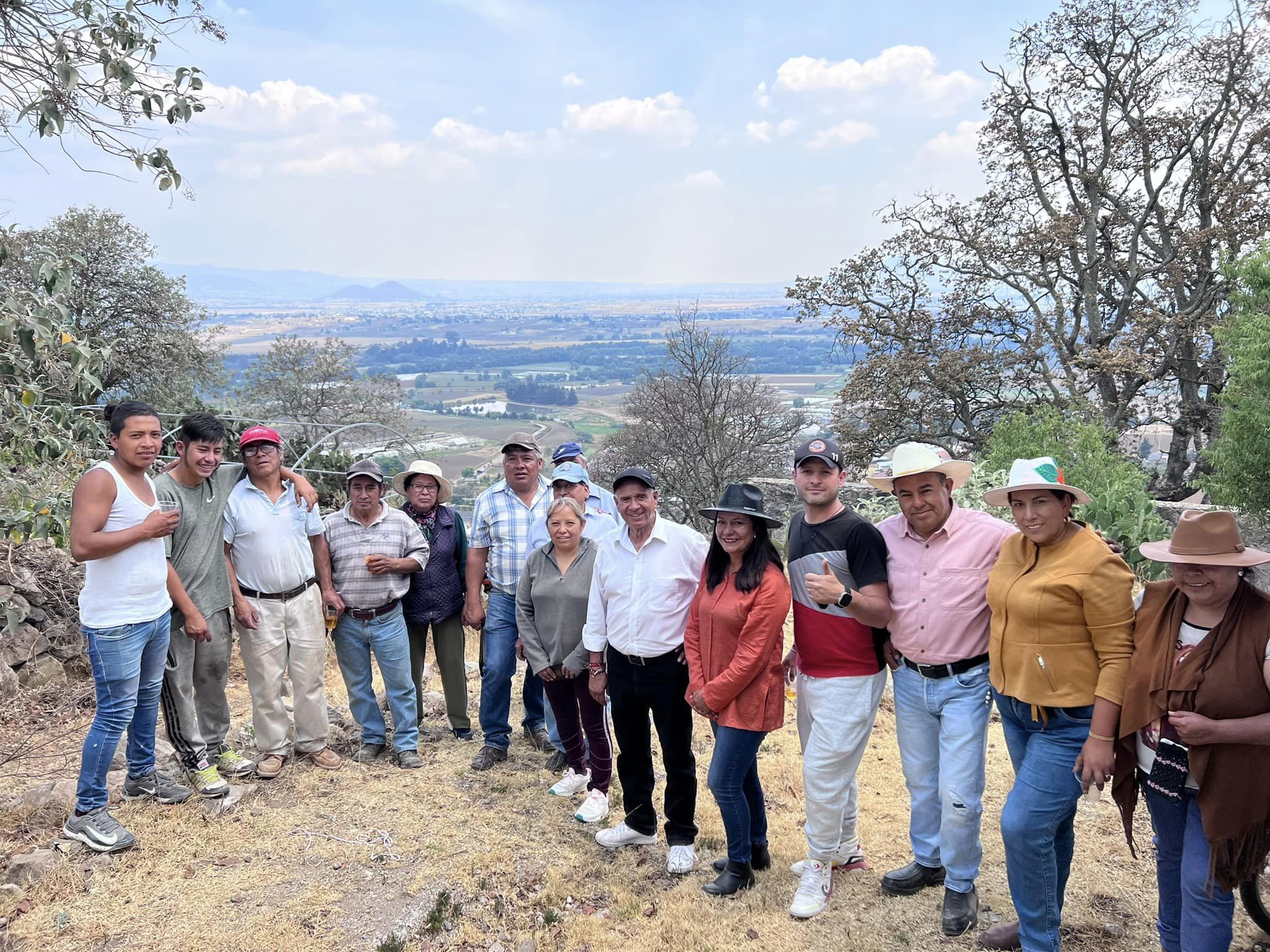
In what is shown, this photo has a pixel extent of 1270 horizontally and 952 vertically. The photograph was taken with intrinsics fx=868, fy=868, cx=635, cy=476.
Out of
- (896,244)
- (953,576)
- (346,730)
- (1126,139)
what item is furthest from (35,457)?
(1126,139)

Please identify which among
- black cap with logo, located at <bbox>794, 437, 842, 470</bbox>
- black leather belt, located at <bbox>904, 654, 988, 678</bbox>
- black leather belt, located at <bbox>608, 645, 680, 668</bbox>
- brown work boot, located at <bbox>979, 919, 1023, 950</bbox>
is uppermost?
black cap with logo, located at <bbox>794, 437, 842, 470</bbox>

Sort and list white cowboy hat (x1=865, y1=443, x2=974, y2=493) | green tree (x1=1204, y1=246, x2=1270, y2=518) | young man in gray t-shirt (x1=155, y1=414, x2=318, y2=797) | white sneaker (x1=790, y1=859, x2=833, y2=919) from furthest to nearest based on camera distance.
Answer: green tree (x1=1204, y1=246, x2=1270, y2=518) → young man in gray t-shirt (x1=155, y1=414, x2=318, y2=797) → white sneaker (x1=790, y1=859, x2=833, y2=919) → white cowboy hat (x1=865, y1=443, x2=974, y2=493)

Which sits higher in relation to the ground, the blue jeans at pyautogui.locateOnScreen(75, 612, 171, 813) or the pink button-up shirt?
the pink button-up shirt

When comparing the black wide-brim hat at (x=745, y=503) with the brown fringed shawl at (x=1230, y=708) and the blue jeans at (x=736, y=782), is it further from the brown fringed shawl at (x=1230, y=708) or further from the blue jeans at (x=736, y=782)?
the brown fringed shawl at (x=1230, y=708)

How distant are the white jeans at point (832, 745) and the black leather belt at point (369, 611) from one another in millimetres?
2810

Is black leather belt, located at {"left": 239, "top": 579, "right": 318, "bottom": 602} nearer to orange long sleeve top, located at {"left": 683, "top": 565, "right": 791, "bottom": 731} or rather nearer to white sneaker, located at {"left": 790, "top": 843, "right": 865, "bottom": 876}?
orange long sleeve top, located at {"left": 683, "top": 565, "right": 791, "bottom": 731}

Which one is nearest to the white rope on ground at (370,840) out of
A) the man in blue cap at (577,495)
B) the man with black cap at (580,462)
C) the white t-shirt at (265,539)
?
the white t-shirt at (265,539)

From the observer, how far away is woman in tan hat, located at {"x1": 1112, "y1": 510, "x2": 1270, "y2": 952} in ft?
9.33

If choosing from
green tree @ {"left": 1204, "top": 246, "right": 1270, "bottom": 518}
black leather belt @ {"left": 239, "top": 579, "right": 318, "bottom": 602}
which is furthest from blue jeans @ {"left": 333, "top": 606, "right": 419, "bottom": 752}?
green tree @ {"left": 1204, "top": 246, "right": 1270, "bottom": 518}

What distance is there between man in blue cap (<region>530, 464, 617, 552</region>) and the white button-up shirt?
763mm

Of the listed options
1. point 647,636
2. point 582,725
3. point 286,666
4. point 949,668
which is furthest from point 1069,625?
point 286,666

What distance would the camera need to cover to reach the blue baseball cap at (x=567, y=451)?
230 inches

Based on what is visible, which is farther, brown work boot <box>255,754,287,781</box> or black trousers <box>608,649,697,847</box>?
brown work boot <box>255,754,287,781</box>

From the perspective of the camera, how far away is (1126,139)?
746 inches
